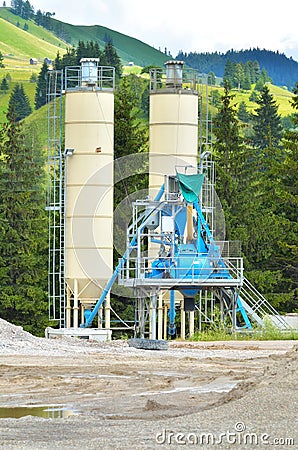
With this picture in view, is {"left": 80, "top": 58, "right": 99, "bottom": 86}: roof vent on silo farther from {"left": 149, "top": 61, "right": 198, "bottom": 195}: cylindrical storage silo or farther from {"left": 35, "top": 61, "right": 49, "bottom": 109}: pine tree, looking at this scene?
Result: {"left": 35, "top": 61, "right": 49, "bottom": 109}: pine tree

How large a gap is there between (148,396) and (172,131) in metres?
25.7

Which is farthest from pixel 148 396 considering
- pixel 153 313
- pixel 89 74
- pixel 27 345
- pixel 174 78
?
pixel 174 78

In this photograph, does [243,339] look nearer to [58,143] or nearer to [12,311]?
[58,143]

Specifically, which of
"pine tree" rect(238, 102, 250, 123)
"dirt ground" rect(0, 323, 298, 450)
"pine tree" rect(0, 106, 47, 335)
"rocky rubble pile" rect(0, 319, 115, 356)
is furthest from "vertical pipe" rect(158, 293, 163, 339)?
"pine tree" rect(238, 102, 250, 123)

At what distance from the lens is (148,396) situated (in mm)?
19125

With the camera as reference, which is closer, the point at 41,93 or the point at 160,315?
the point at 160,315

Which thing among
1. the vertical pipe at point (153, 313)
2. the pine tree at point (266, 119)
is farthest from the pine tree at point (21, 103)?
the vertical pipe at point (153, 313)

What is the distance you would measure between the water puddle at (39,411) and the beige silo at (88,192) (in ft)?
80.8

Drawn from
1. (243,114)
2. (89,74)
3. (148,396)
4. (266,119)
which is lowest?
(148,396)

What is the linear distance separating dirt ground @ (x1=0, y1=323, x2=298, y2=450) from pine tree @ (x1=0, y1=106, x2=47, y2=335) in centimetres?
2311

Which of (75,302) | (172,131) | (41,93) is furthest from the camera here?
(41,93)

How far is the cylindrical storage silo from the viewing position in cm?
4400

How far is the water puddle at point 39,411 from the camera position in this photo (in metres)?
16.9

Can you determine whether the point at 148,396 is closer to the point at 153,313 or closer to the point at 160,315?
the point at 153,313
